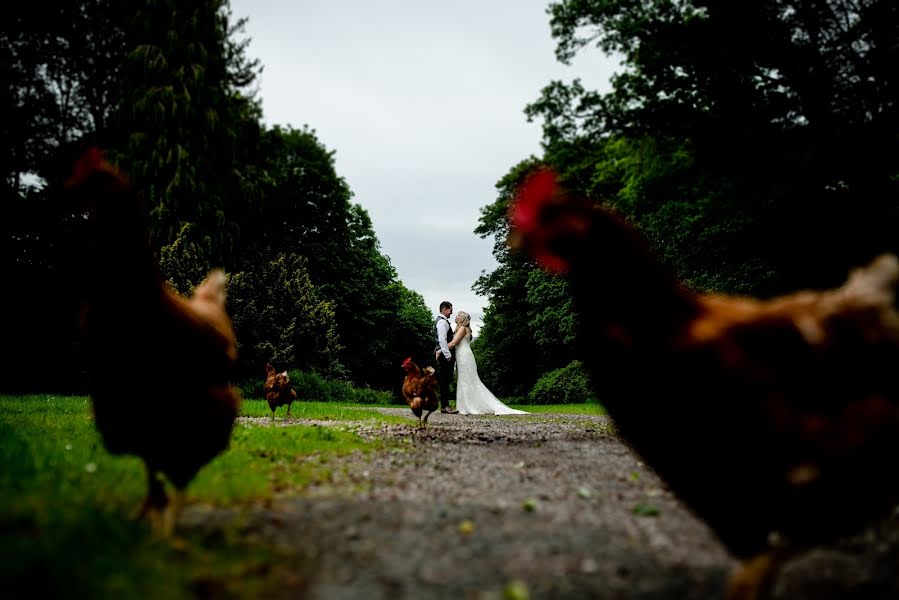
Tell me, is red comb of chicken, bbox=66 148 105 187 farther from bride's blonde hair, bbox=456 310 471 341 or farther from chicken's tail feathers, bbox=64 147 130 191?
bride's blonde hair, bbox=456 310 471 341

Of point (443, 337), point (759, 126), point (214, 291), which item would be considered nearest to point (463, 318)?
point (443, 337)

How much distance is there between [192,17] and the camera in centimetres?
2291

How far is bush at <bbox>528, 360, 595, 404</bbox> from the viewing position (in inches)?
1026

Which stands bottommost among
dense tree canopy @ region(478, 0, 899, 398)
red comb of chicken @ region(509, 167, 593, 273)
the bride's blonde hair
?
red comb of chicken @ region(509, 167, 593, 273)

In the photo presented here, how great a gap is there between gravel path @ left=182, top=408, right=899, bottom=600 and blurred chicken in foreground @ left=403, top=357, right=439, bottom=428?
17.1ft

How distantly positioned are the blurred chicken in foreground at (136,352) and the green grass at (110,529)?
0.35 meters

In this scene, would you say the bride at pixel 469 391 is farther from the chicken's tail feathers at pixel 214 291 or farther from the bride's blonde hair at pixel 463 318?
the chicken's tail feathers at pixel 214 291

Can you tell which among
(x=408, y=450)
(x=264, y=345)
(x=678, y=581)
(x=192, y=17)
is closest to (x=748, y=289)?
(x=408, y=450)

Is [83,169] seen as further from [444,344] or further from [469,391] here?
[469,391]

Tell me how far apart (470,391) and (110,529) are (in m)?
14.3

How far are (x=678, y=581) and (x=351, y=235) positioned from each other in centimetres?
3444

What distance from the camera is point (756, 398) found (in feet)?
7.12

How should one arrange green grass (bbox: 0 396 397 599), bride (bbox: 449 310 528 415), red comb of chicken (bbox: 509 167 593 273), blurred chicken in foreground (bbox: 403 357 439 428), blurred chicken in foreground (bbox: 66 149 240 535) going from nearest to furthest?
green grass (bbox: 0 396 397 599), red comb of chicken (bbox: 509 167 593 273), blurred chicken in foreground (bbox: 66 149 240 535), blurred chicken in foreground (bbox: 403 357 439 428), bride (bbox: 449 310 528 415)

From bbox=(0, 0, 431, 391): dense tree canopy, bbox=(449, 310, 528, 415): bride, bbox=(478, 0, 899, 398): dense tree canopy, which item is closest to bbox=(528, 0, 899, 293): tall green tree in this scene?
bbox=(478, 0, 899, 398): dense tree canopy
